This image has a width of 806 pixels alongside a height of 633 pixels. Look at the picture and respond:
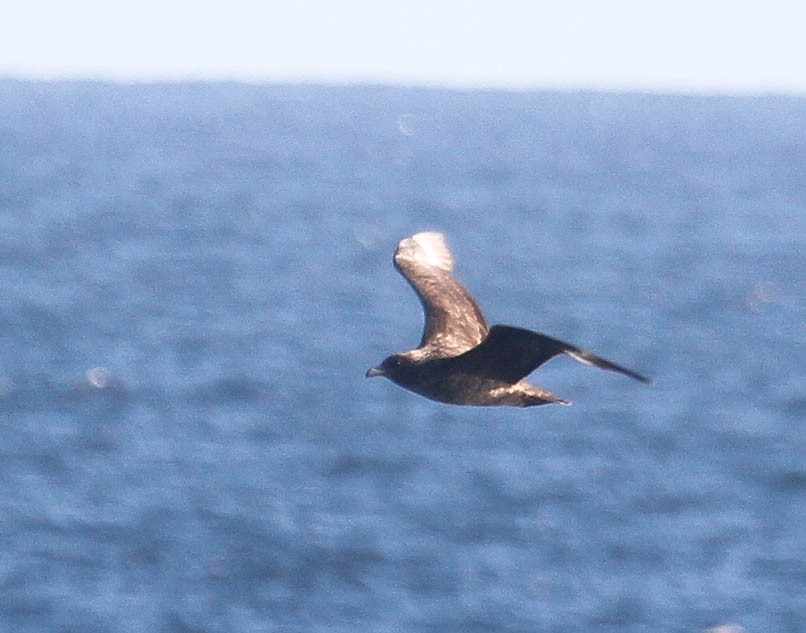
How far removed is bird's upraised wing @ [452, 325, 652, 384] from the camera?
11914 mm

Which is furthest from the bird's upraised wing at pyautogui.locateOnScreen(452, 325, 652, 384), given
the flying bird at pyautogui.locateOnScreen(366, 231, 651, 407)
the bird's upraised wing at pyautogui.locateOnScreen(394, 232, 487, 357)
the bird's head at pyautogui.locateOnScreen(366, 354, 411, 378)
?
the bird's upraised wing at pyautogui.locateOnScreen(394, 232, 487, 357)

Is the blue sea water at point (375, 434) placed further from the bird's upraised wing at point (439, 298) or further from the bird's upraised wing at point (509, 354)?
the bird's upraised wing at point (509, 354)

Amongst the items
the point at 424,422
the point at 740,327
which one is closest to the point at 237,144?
the point at 740,327

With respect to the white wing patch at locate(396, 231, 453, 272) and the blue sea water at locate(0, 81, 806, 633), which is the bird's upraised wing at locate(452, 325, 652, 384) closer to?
the white wing patch at locate(396, 231, 453, 272)

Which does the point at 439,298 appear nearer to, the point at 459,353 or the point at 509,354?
the point at 459,353

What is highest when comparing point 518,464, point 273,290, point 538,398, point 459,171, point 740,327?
point 459,171

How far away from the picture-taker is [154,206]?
92875 mm

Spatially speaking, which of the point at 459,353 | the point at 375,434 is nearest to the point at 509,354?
the point at 459,353

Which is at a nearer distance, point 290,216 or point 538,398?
point 538,398

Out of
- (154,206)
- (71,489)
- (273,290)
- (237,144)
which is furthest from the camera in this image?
(237,144)

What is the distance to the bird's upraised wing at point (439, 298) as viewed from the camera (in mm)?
14297

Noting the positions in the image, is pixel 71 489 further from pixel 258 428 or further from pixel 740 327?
pixel 740 327

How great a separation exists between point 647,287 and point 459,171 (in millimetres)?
53980

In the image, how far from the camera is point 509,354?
12.4 m
